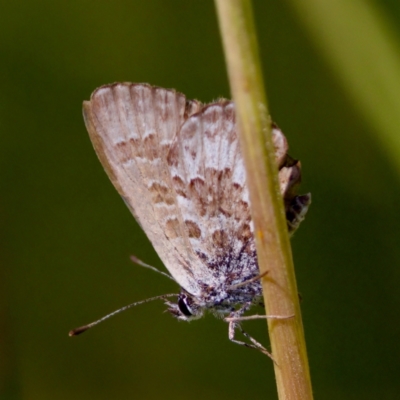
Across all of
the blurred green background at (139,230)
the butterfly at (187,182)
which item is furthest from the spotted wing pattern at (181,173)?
the blurred green background at (139,230)

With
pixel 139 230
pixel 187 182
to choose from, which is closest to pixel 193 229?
pixel 187 182

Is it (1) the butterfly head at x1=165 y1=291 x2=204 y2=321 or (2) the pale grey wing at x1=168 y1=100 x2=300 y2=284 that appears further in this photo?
(1) the butterfly head at x1=165 y1=291 x2=204 y2=321

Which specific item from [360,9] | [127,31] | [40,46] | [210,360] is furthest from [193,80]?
[210,360]

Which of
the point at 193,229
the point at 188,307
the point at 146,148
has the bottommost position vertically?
the point at 188,307

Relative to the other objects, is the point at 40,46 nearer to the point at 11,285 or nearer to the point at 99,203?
the point at 99,203

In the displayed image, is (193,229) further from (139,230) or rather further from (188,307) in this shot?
(139,230)

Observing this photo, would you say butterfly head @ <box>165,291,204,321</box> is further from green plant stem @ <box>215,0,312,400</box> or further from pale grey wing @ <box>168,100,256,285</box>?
green plant stem @ <box>215,0,312,400</box>

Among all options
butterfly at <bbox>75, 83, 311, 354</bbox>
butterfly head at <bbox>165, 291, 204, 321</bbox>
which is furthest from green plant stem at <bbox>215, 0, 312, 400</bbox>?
butterfly head at <bbox>165, 291, 204, 321</bbox>
